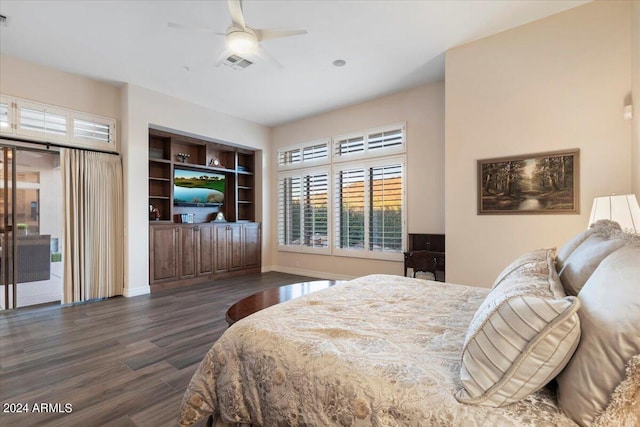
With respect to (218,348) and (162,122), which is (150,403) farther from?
(162,122)

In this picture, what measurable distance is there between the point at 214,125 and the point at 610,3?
221 inches

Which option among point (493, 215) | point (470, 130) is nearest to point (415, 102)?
point (470, 130)

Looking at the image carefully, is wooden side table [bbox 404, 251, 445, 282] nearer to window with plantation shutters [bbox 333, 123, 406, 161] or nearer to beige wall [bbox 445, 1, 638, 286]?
beige wall [bbox 445, 1, 638, 286]

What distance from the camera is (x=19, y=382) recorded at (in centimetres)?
220

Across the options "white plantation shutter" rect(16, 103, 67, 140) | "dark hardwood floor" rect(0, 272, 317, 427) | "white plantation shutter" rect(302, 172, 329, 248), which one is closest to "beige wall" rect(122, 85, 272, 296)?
"dark hardwood floor" rect(0, 272, 317, 427)

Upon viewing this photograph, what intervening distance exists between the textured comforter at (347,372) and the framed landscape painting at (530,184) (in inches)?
88.2

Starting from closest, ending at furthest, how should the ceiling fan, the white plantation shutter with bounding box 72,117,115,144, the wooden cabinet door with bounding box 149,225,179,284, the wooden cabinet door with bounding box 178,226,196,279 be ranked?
1. the ceiling fan
2. the white plantation shutter with bounding box 72,117,115,144
3. the wooden cabinet door with bounding box 149,225,179,284
4. the wooden cabinet door with bounding box 178,226,196,279

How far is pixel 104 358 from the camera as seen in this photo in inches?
101

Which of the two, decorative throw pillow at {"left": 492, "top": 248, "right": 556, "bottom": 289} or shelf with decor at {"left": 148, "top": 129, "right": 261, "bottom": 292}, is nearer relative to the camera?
decorative throw pillow at {"left": 492, "top": 248, "right": 556, "bottom": 289}

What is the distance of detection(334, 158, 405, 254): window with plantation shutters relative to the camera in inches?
201

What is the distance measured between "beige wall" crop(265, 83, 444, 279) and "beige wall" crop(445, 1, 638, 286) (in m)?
0.83

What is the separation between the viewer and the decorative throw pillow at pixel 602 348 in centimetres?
76

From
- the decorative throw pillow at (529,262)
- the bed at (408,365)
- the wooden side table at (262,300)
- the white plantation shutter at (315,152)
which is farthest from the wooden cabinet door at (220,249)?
the decorative throw pillow at (529,262)

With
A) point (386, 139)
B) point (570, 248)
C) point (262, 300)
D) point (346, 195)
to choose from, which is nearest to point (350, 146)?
point (386, 139)
